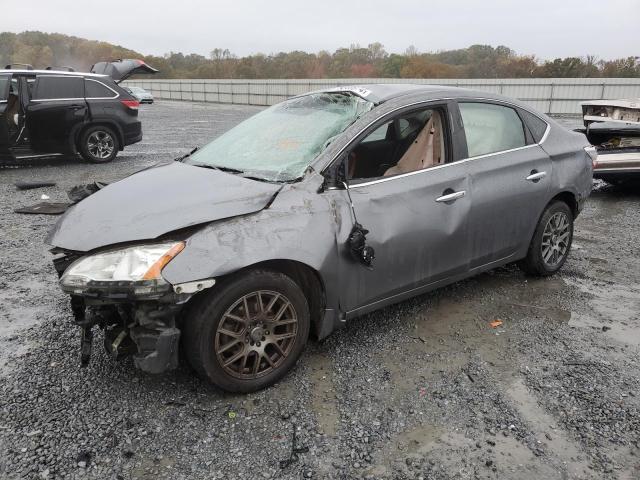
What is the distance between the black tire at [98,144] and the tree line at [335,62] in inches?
1152

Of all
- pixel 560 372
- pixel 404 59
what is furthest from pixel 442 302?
pixel 404 59

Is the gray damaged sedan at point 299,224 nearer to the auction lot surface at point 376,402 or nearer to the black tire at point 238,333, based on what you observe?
the black tire at point 238,333

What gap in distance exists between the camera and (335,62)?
61875mm

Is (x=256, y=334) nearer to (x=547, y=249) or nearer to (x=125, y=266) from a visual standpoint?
(x=125, y=266)

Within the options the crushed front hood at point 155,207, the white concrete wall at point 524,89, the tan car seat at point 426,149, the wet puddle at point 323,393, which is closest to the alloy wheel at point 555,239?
the tan car seat at point 426,149

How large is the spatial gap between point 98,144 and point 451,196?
28.7ft

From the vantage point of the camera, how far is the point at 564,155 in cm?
429

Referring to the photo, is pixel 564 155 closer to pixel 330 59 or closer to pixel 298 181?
pixel 298 181

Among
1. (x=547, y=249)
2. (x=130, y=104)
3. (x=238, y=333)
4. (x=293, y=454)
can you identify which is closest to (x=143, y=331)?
(x=238, y=333)

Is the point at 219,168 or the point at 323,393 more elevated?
the point at 219,168

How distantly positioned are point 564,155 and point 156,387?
3611 millimetres

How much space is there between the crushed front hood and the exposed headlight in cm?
6

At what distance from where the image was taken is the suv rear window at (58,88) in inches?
368

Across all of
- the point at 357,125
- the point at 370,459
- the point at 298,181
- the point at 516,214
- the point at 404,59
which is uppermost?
the point at 404,59
